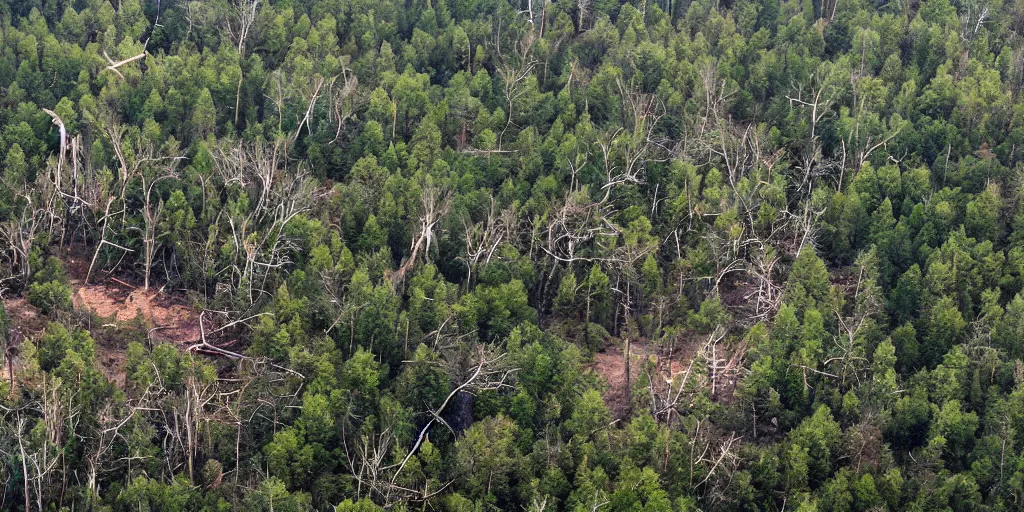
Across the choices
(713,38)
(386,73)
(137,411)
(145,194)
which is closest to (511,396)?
(137,411)

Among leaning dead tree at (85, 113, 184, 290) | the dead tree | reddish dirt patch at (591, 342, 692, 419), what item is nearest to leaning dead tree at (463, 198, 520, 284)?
reddish dirt patch at (591, 342, 692, 419)

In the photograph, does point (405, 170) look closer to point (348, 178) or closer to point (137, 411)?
point (348, 178)

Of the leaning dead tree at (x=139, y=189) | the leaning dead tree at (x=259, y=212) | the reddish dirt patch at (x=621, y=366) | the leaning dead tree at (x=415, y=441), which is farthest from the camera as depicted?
the leaning dead tree at (x=139, y=189)

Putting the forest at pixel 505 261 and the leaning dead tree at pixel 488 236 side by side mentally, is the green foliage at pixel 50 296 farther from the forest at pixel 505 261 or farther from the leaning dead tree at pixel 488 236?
the leaning dead tree at pixel 488 236

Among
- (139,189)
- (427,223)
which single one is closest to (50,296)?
(139,189)

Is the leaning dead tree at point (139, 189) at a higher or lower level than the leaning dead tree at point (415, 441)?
higher

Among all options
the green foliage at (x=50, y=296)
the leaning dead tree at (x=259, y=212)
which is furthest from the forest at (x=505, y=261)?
the leaning dead tree at (x=259, y=212)

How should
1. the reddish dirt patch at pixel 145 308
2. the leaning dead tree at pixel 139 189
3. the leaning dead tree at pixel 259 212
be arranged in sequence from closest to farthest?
the leaning dead tree at pixel 259 212 → the reddish dirt patch at pixel 145 308 → the leaning dead tree at pixel 139 189

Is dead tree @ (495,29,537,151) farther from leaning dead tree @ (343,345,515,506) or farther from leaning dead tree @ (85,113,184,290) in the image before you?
leaning dead tree @ (343,345,515,506)
